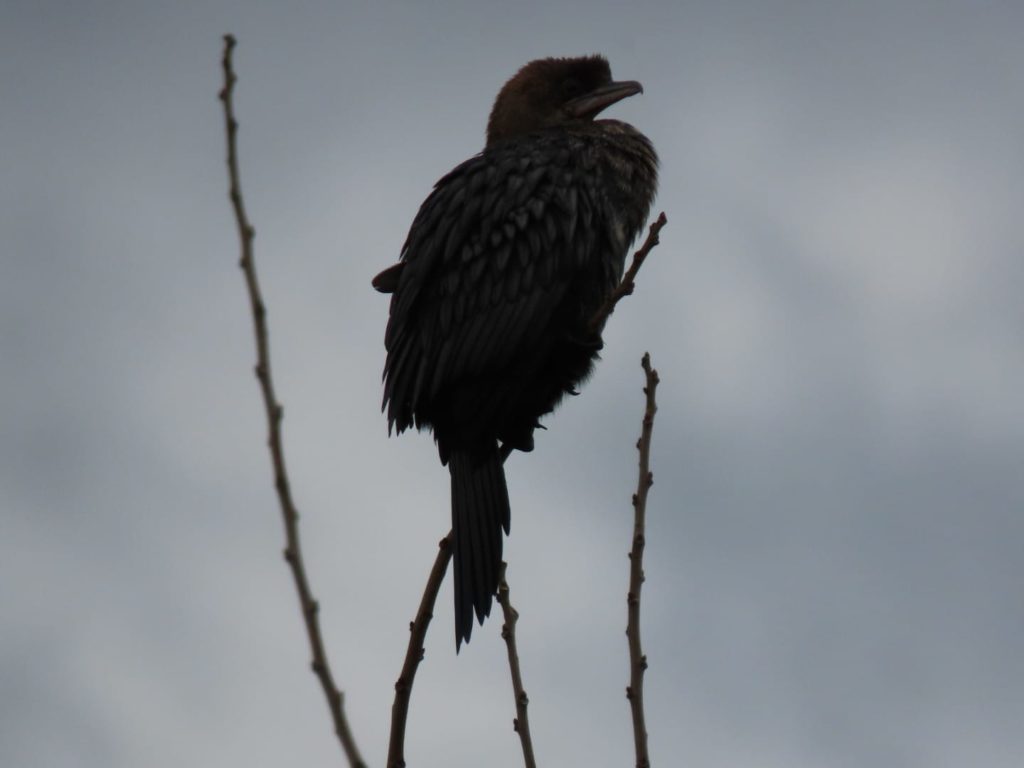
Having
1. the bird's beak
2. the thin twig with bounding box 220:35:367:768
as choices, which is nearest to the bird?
the bird's beak

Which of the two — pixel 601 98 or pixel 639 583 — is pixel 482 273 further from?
pixel 639 583

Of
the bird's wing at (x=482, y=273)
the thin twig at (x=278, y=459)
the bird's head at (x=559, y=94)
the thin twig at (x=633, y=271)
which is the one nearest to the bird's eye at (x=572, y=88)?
the bird's head at (x=559, y=94)

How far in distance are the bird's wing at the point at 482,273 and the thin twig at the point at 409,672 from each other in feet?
4.46

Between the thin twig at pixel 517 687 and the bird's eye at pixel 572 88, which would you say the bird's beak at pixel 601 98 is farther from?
the thin twig at pixel 517 687

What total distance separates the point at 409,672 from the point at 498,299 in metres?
1.99

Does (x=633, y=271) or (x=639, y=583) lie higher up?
(x=633, y=271)

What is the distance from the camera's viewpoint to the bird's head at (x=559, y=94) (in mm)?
5336

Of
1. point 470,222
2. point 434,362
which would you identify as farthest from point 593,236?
point 434,362

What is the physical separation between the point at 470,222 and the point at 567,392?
0.71 meters

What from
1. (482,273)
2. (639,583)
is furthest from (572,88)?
(639,583)

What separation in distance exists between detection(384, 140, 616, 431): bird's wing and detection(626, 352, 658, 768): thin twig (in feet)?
4.40

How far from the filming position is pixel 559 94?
214 inches

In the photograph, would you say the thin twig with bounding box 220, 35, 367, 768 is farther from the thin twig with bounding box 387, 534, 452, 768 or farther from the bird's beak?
the bird's beak

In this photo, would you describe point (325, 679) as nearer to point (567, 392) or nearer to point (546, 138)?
point (567, 392)
